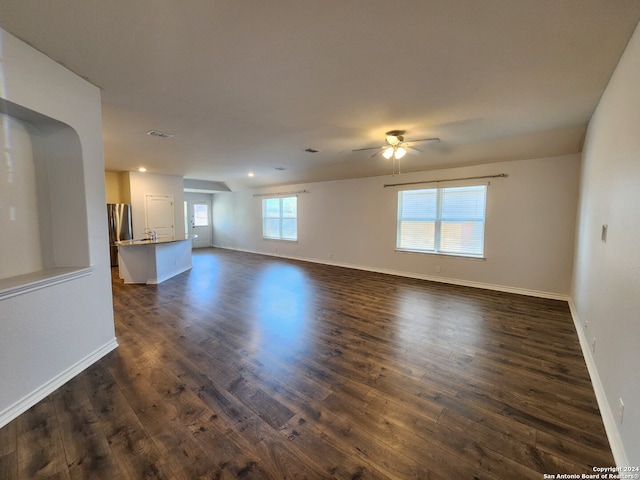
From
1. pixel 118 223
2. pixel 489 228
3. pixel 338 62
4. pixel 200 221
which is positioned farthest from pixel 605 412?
pixel 200 221

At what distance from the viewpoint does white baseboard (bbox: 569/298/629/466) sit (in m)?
1.49

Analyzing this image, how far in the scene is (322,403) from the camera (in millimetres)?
1992

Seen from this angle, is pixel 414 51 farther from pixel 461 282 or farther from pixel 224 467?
Result: pixel 461 282

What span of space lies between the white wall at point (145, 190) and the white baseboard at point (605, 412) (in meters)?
8.83

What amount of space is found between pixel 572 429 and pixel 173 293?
17.3 ft

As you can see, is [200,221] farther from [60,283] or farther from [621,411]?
[621,411]

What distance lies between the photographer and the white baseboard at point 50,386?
1816mm

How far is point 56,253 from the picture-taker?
248 centimetres

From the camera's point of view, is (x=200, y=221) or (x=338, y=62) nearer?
(x=338, y=62)

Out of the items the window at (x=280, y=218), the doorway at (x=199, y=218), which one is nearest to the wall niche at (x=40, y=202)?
the window at (x=280, y=218)

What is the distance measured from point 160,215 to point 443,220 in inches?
291

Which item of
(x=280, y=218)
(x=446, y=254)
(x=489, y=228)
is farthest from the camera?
(x=280, y=218)

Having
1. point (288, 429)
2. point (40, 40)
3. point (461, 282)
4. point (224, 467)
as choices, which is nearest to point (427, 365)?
point (288, 429)

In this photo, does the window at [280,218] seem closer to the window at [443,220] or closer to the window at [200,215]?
the window at [200,215]
